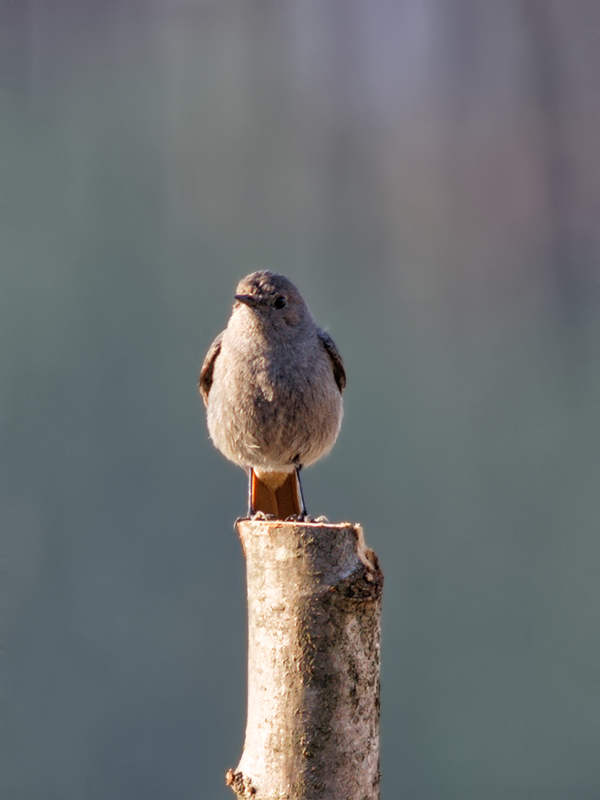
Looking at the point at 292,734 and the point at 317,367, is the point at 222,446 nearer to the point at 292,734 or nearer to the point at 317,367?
the point at 317,367

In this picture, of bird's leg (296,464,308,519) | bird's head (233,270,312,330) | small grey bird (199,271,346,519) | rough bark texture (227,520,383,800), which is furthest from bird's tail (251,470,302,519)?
rough bark texture (227,520,383,800)

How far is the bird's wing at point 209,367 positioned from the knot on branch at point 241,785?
2.25 m

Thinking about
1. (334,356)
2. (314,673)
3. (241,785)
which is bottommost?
(241,785)

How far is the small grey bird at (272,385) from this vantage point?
3.86 metres

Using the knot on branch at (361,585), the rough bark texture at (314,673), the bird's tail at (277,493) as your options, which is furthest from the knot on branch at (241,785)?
the bird's tail at (277,493)

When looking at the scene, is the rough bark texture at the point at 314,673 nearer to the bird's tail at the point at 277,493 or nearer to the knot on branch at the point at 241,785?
the knot on branch at the point at 241,785

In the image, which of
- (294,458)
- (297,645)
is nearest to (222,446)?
(294,458)

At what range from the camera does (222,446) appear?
13.4 ft

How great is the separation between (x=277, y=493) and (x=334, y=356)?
29.5 inches

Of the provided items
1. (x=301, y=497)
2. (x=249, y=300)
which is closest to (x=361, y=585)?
(x=249, y=300)

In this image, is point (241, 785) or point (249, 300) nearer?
point (241, 785)

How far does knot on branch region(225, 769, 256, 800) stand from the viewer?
239 cm

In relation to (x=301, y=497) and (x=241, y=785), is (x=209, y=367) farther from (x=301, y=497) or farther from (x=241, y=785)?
(x=241, y=785)

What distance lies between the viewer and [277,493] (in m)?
4.39
